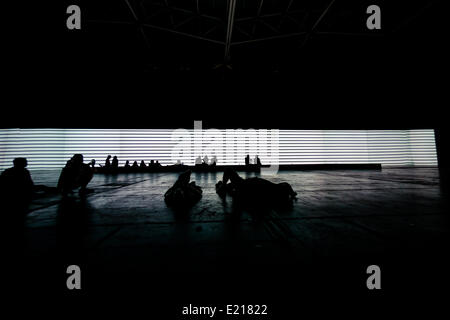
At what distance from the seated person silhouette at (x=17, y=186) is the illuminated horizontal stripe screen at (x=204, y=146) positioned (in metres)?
14.2

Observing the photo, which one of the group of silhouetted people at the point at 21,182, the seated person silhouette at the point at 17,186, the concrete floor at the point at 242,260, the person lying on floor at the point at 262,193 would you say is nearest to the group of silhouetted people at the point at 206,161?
the group of silhouetted people at the point at 21,182

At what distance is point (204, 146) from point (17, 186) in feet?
48.6

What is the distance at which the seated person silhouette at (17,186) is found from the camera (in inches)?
125

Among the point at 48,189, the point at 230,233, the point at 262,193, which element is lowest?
the point at 48,189

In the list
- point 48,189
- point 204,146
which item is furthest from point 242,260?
point 204,146

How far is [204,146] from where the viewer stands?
1792 cm

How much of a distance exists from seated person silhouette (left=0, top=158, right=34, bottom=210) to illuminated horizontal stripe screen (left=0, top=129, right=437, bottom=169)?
46.4 ft

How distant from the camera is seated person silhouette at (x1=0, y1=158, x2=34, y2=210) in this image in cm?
318
